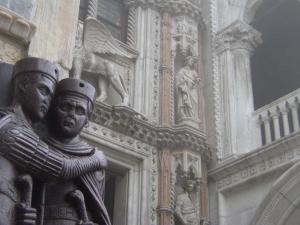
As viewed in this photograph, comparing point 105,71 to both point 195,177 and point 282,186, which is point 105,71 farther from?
point 282,186

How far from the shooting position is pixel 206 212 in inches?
281

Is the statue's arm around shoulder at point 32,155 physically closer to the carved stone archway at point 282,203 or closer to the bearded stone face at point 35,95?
the bearded stone face at point 35,95

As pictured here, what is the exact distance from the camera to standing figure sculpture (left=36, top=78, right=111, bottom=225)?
82.3 inches

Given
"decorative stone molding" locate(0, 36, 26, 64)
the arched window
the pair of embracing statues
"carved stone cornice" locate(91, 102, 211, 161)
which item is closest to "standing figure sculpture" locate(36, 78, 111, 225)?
the pair of embracing statues

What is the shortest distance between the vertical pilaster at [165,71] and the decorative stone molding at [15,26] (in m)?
4.76

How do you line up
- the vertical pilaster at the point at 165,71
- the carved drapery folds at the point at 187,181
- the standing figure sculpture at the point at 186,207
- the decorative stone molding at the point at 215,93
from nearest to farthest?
the standing figure sculpture at the point at 186,207 < the carved drapery folds at the point at 187,181 < the vertical pilaster at the point at 165,71 < the decorative stone molding at the point at 215,93

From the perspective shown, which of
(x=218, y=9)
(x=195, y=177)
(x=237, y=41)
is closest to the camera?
(x=195, y=177)

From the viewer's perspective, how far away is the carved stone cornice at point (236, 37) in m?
8.41

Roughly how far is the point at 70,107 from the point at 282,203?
4777mm

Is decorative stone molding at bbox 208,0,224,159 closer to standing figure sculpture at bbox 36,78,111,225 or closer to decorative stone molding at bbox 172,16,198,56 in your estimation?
decorative stone molding at bbox 172,16,198,56

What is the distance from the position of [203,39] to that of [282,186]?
3148 mm

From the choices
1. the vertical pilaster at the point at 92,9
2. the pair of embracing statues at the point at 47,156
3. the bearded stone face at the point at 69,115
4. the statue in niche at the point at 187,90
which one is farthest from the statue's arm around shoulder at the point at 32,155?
the vertical pilaster at the point at 92,9

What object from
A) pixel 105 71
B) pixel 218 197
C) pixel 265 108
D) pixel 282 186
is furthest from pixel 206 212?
pixel 105 71

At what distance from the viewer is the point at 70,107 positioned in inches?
88.3
